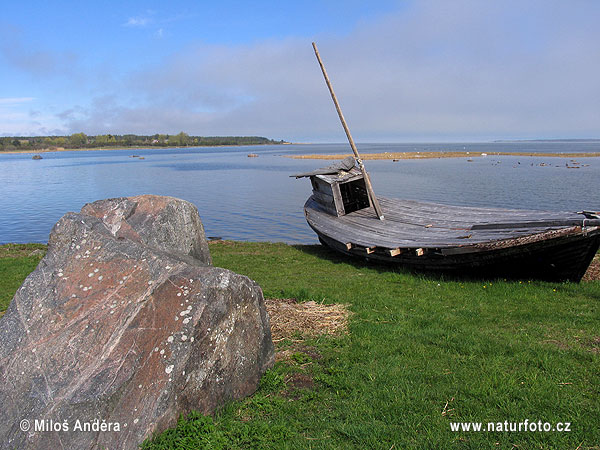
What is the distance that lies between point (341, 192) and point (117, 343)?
14909 millimetres

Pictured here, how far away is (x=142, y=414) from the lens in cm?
432

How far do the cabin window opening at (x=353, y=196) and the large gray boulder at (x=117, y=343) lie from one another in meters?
13.5

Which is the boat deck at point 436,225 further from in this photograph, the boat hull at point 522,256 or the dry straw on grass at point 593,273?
the dry straw on grass at point 593,273

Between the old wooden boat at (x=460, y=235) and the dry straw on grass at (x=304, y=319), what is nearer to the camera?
the dry straw on grass at (x=304, y=319)

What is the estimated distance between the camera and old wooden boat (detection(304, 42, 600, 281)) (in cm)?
977

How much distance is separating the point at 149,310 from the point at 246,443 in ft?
5.86

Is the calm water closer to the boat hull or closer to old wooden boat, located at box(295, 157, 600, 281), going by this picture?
old wooden boat, located at box(295, 157, 600, 281)

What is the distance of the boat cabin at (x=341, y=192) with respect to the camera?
57.5ft

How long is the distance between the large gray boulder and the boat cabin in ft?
39.4

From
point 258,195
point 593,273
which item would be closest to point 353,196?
point 593,273

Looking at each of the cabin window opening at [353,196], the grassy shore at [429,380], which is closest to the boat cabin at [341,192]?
the cabin window opening at [353,196]

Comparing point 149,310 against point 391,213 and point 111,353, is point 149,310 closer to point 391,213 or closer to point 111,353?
point 111,353

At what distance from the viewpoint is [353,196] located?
19031 millimetres

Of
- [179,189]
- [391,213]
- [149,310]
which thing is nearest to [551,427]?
[149,310]
